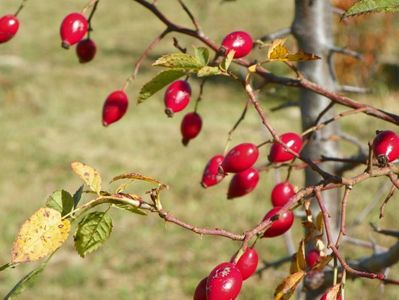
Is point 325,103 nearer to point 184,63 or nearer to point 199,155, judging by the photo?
point 184,63

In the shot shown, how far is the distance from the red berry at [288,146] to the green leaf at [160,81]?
18 cm

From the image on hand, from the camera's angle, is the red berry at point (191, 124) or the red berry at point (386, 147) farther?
the red berry at point (191, 124)

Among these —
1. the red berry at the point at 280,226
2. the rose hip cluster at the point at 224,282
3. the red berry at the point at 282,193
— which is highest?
the rose hip cluster at the point at 224,282

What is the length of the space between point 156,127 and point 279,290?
6.67m

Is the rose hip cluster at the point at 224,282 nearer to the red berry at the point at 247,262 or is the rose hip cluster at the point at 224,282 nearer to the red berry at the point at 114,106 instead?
the red berry at the point at 247,262

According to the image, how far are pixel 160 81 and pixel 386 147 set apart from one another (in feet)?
1.09

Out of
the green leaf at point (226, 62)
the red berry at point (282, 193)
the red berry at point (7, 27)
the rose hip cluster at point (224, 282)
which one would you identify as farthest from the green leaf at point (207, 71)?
the red berry at point (7, 27)

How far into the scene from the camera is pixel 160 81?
105cm

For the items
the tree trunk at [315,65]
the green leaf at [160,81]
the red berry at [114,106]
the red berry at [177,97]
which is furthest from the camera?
the tree trunk at [315,65]

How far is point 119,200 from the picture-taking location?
32.0 inches

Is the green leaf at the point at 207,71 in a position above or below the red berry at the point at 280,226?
above

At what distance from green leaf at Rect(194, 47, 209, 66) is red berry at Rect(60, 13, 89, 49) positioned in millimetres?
325

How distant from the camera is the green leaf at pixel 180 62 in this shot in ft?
2.98

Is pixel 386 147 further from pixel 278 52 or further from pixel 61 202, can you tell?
pixel 61 202
